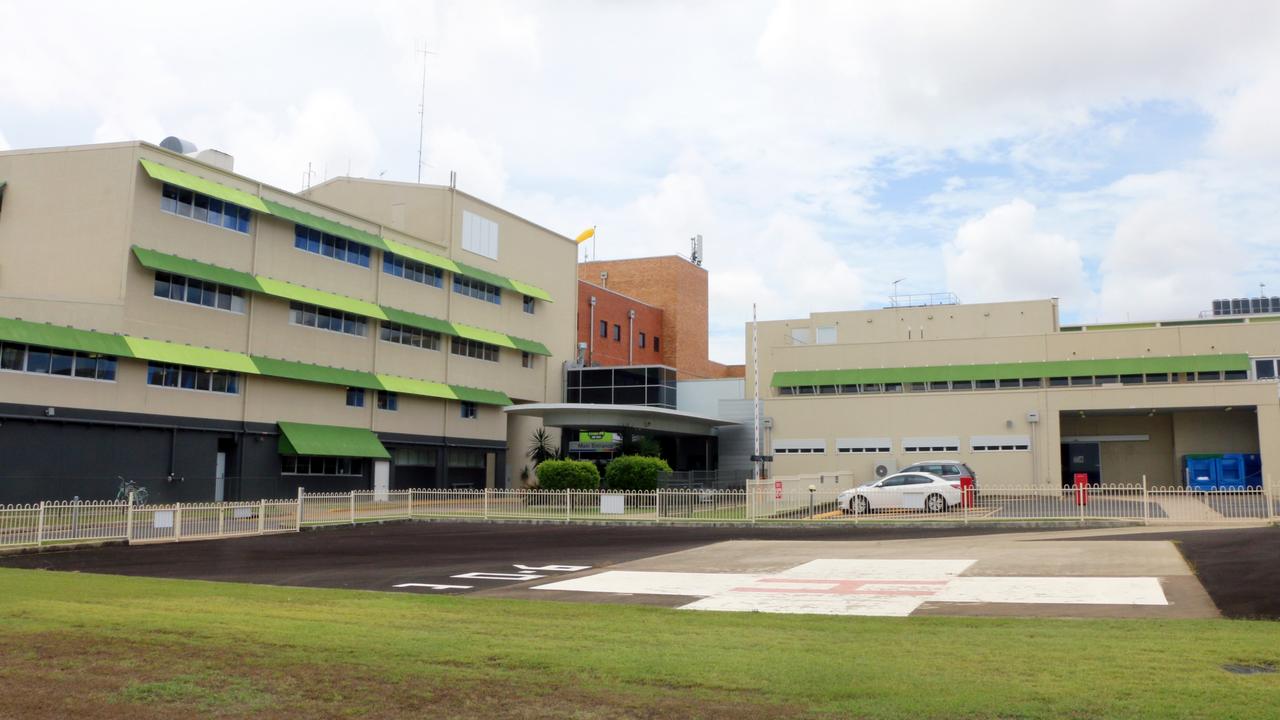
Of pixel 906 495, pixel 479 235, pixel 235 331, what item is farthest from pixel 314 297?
pixel 906 495

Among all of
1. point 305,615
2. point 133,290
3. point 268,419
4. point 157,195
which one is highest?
point 157,195

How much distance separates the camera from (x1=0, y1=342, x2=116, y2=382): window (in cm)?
3322

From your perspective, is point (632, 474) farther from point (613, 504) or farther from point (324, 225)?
point (324, 225)

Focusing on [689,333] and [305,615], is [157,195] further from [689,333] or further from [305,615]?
[689,333]

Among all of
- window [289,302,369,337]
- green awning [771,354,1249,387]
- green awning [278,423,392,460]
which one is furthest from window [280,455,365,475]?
green awning [771,354,1249,387]

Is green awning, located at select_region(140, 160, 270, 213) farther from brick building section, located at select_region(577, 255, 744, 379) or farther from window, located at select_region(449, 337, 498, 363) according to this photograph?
brick building section, located at select_region(577, 255, 744, 379)

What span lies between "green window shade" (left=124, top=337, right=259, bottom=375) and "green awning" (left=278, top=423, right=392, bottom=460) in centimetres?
342

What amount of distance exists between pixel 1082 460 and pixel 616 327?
31710 millimetres

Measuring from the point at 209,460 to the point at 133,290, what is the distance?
296 inches

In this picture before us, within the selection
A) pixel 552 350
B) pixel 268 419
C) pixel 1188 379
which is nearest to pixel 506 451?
pixel 552 350

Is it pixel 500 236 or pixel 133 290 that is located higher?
pixel 500 236

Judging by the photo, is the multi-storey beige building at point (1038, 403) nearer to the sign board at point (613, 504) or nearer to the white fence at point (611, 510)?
the white fence at point (611, 510)

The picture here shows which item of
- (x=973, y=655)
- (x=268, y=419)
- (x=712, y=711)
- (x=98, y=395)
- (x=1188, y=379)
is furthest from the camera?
(x=1188, y=379)

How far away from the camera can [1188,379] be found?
47562 millimetres
